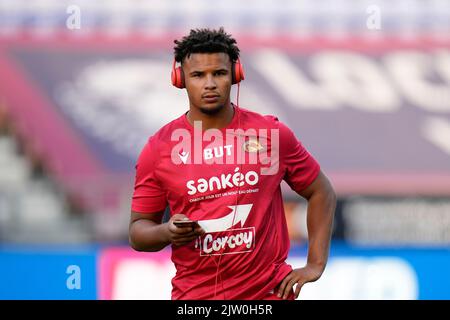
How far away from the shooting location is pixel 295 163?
466 centimetres

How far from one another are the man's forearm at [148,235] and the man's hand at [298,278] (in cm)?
50

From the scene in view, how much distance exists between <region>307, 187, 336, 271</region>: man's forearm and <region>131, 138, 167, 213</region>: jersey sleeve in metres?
0.62

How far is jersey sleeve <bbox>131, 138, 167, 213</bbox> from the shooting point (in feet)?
15.1

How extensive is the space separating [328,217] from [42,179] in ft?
17.4

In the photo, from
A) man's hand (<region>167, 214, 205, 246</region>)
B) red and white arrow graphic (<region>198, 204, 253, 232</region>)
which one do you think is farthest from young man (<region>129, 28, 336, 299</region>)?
man's hand (<region>167, 214, 205, 246</region>)

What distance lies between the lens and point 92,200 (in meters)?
9.40

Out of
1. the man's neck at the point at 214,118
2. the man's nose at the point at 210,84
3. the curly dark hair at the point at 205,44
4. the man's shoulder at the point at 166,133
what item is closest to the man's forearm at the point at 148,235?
the man's shoulder at the point at 166,133

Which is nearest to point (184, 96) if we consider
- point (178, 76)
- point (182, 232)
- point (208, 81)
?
point (178, 76)

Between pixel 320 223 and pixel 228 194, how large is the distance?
461 millimetres

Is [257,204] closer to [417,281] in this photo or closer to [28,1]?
[417,281]

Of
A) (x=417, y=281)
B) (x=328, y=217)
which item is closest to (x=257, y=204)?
(x=328, y=217)

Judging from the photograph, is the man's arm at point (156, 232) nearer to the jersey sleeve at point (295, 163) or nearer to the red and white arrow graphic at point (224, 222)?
the red and white arrow graphic at point (224, 222)

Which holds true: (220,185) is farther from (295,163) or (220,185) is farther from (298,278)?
(298,278)

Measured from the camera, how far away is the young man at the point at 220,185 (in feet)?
14.8
